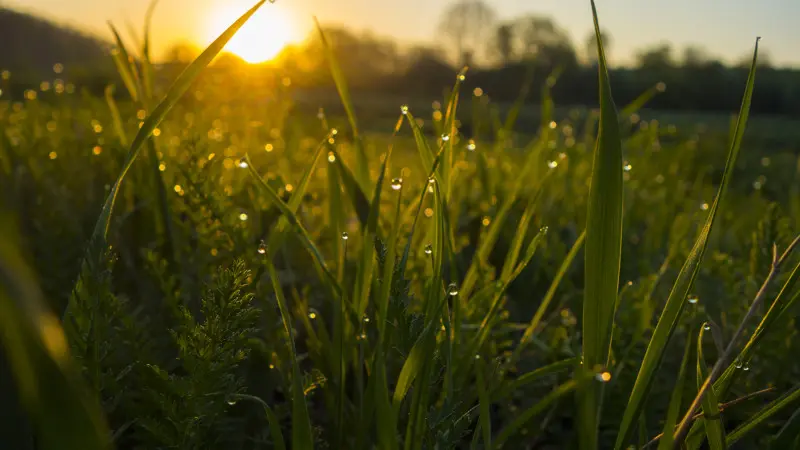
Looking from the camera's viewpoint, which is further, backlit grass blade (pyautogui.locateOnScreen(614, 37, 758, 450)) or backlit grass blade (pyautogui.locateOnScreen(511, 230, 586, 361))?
backlit grass blade (pyautogui.locateOnScreen(511, 230, 586, 361))

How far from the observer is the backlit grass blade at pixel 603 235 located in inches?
16.0

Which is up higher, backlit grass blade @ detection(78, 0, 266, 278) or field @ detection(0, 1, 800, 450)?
backlit grass blade @ detection(78, 0, 266, 278)

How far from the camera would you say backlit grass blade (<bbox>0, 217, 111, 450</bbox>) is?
17 centimetres

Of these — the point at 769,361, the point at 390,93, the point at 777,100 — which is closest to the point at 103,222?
the point at 769,361

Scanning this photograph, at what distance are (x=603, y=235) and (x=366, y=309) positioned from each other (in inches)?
11.9

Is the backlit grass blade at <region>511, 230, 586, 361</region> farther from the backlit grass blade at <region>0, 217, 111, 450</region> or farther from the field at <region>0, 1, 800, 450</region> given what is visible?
the backlit grass blade at <region>0, 217, 111, 450</region>

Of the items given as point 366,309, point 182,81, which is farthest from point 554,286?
point 182,81

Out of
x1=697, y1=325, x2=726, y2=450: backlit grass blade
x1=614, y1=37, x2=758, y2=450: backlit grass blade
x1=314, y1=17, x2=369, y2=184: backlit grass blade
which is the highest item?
x1=314, y1=17, x2=369, y2=184: backlit grass blade

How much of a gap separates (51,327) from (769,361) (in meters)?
0.72

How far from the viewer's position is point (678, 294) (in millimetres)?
429

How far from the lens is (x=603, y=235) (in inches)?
16.8

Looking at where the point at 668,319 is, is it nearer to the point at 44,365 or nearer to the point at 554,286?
the point at 554,286

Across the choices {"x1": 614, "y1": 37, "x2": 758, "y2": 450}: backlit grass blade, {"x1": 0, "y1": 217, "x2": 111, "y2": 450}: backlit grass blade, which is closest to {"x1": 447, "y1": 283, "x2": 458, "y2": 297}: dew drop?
{"x1": 614, "y1": 37, "x2": 758, "y2": 450}: backlit grass blade

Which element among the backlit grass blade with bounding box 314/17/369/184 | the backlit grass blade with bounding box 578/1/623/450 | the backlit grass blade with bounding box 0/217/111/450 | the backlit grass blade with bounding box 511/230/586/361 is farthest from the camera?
the backlit grass blade with bounding box 314/17/369/184
